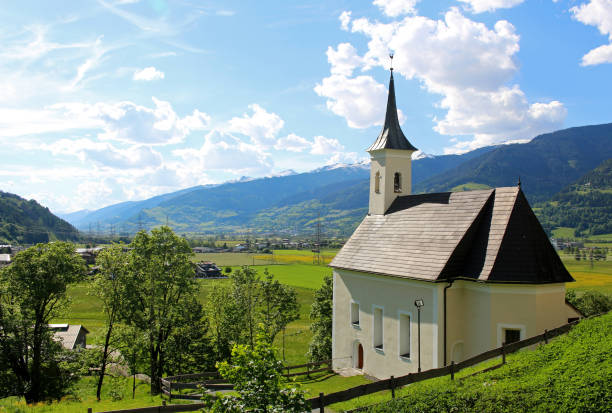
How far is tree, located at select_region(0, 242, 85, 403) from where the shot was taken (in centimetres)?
2530

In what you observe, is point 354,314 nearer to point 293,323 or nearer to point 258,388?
point 258,388

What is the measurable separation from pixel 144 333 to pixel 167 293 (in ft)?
11.4

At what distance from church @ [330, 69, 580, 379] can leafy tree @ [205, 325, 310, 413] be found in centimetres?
1309

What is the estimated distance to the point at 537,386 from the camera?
40.5ft

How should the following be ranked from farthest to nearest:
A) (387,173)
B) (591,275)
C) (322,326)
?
(591,275) → (322,326) → (387,173)

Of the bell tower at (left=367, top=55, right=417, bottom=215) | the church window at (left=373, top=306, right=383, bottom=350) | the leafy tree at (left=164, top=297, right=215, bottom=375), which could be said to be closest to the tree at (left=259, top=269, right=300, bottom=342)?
the leafy tree at (left=164, top=297, right=215, bottom=375)

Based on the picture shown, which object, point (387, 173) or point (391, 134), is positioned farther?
point (391, 134)

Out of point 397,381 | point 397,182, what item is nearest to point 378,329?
point 397,182

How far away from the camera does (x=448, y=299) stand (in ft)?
75.1

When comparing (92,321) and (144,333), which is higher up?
(144,333)

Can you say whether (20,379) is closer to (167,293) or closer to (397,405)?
(167,293)

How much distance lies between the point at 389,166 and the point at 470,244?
11.5m

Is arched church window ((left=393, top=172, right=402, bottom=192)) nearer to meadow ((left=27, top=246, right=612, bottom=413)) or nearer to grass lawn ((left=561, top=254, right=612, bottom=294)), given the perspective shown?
meadow ((left=27, top=246, right=612, bottom=413))

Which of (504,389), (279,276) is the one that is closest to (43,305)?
(504,389)
